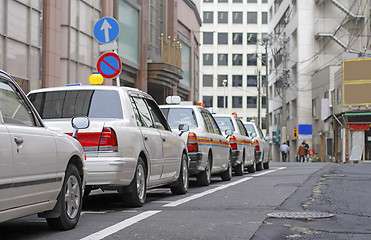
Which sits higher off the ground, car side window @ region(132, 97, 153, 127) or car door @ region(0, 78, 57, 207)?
car side window @ region(132, 97, 153, 127)

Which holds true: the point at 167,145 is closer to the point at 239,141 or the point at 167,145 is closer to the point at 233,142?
the point at 233,142

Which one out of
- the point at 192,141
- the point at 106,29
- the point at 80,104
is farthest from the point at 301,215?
the point at 106,29

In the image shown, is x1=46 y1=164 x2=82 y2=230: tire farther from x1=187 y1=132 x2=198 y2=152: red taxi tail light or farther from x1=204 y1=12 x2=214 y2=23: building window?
x1=204 y1=12 x2=214 y2=23: building window

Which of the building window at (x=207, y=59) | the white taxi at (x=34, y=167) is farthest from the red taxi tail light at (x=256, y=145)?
the building window at (x=207, y=59)

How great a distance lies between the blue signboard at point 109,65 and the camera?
14922mm

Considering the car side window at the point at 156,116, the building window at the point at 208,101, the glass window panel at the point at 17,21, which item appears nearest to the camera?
the car side window at the point at 156,116

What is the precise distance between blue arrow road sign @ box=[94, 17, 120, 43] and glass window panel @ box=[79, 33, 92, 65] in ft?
39.7

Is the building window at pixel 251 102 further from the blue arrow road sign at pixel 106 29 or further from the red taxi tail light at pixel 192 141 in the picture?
the red taxi tail light at pixel 192 141

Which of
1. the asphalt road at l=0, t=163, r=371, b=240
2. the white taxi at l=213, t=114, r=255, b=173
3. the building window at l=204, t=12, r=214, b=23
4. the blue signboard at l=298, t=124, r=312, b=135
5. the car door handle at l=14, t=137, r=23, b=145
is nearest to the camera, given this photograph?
the car door handle at l=14, t=137, r=23, b=145

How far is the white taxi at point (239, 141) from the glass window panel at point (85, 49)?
800cm

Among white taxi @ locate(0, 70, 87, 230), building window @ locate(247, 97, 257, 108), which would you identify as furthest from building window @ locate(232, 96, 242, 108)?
white taxi @ locate(0, 70, 87, 230)

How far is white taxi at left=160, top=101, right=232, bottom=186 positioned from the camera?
14000 mm

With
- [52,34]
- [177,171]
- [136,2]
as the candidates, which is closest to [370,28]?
[136,2]

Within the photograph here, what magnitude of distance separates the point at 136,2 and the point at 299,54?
109 ft
